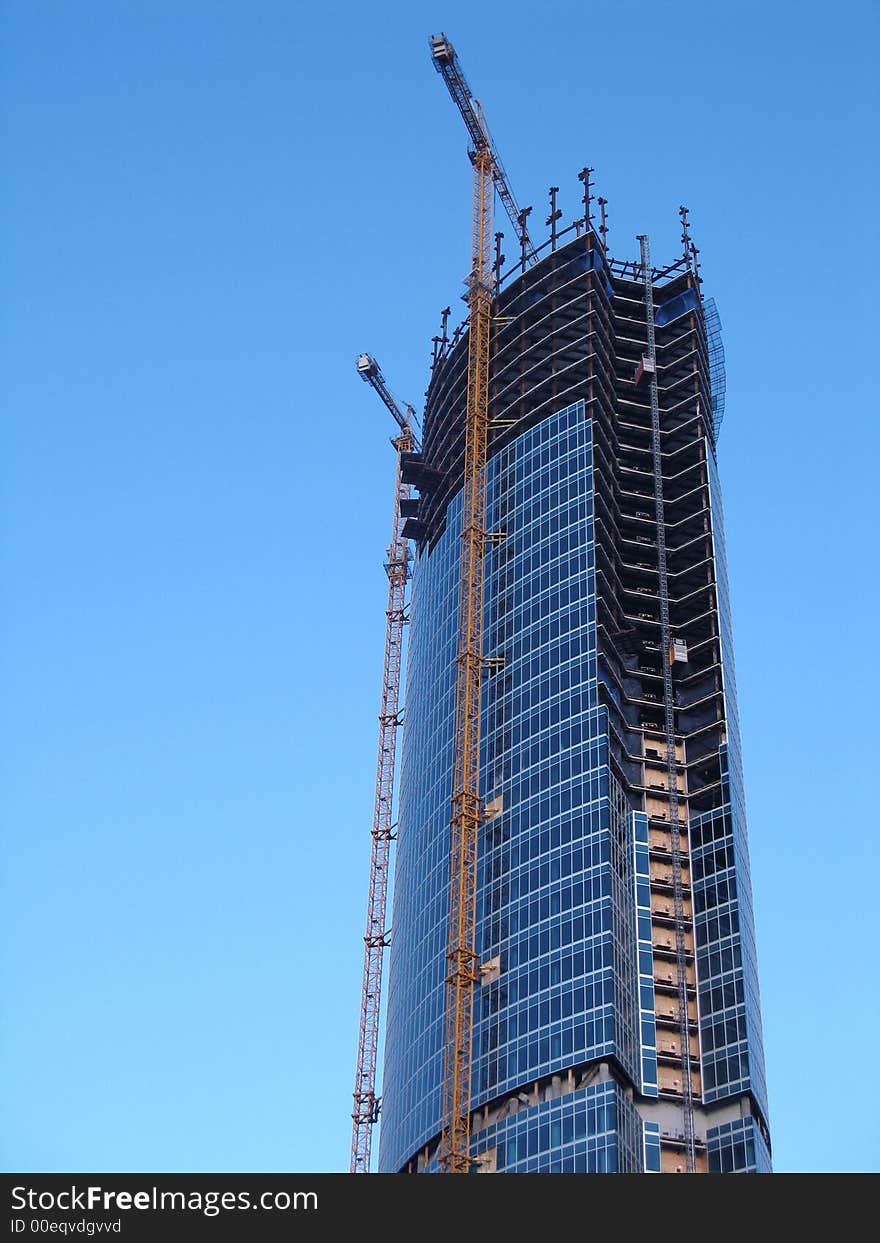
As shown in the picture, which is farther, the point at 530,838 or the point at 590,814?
the point at 530,838

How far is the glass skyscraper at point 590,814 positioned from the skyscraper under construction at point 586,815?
0.82 ft

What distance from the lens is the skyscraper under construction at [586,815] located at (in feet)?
500

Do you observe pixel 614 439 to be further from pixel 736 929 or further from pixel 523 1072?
pixel 523 1072

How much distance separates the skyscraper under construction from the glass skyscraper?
0.25 metres

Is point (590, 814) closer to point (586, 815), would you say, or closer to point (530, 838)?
point (586, 815)

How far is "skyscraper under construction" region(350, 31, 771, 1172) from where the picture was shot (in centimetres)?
15238

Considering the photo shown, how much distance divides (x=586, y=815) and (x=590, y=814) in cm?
36

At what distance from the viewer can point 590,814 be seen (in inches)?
6358

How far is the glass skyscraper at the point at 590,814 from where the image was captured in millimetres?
152375

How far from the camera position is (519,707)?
175 m

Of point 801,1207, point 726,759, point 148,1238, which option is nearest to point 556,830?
point 726,759

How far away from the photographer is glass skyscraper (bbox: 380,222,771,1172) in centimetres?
15238

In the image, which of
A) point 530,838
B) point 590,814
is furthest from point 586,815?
point 530,838

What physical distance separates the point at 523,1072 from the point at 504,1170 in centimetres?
783
